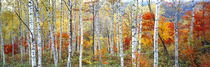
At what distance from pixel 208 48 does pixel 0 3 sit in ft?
69.9

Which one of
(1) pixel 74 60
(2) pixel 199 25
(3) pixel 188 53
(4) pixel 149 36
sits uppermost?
(2) pixel 199 25

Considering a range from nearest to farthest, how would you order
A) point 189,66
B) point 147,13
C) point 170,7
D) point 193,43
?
point 170,7 < point 189,66 < point 193,43 < point 147,13

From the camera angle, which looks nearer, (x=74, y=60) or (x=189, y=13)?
(x=74, y=60)

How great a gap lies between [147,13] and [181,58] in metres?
7.19

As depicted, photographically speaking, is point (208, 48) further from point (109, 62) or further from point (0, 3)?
point (0, 3)

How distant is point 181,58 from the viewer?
12.3 metres

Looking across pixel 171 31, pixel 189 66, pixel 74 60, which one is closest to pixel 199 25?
pixel 171 31

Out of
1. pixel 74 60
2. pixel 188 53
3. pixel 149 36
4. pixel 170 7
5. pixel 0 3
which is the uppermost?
pixel 0 3

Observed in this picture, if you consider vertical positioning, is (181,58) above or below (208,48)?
below

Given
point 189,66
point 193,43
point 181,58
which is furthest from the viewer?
point 193,43

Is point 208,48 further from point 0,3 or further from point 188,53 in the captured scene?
point 0,3

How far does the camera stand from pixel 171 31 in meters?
17.9

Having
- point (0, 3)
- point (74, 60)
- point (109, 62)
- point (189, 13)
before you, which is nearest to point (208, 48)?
point (189, 13)

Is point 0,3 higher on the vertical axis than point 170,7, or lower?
higher
